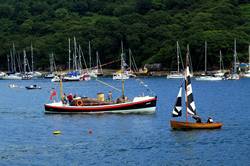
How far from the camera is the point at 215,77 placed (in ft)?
616

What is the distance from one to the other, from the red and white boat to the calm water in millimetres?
1562

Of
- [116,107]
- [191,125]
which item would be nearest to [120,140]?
[191,125]

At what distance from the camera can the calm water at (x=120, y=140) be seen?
59.0 m

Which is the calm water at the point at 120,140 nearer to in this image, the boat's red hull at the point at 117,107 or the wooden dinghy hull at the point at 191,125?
the wooden dinghy hull at the point at 191,125

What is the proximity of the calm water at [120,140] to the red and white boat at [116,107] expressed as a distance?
1562 millimetres

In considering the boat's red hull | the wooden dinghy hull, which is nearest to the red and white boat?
the boat's red hull

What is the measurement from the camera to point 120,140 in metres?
68.6

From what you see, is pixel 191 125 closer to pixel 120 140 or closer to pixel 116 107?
pixel 120 140

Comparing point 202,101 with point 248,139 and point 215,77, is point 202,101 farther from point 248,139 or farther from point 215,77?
point 215,77

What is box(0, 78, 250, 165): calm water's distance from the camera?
59.0 m

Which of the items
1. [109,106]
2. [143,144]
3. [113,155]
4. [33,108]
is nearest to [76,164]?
[113,155]

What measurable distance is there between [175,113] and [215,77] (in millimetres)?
115404

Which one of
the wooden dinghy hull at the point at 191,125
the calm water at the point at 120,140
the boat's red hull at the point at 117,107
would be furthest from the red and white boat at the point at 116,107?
the wooden dinghy hull at the point at 191,125

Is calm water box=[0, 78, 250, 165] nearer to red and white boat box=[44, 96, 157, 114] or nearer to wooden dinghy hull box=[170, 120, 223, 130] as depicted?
wooden dinghy hull box=[170, 120, 223, 130]
